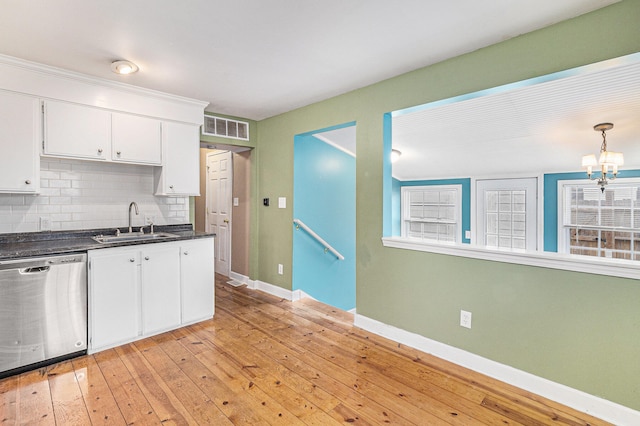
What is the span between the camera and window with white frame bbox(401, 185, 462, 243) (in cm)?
570

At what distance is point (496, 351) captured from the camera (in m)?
2.19

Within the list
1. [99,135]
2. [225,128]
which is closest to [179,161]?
[99,135]

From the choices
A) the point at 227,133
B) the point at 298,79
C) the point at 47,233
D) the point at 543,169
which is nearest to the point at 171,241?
the point at 47,233

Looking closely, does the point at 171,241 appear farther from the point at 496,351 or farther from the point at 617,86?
the point at 617,86

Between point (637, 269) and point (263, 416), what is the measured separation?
89.2 inches

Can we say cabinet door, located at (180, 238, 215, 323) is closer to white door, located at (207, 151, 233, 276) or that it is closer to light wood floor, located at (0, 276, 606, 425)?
light wood floor, located at (0, 276, 606, 425)

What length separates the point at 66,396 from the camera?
77.0 inches

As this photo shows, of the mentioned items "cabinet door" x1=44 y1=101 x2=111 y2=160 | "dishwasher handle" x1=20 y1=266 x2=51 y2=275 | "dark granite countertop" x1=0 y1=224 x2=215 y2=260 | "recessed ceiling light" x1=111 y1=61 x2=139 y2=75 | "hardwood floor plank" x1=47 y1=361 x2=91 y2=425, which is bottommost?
"hardwood floor plank" x1=47 y1=361 x2=91 y2=425

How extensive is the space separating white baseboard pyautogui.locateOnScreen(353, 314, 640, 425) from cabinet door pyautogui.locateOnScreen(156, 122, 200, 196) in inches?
99.3

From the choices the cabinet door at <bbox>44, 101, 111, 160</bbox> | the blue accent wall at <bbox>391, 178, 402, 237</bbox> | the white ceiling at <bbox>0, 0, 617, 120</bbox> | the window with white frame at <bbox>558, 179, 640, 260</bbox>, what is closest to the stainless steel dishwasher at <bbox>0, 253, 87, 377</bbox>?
the cabinet door at <bbox>44, 101, 111, 160</bbox>

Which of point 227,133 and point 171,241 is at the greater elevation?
point 227,133

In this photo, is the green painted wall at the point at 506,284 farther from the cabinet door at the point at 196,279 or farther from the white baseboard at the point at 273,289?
the cabinet door at the point at 196,279

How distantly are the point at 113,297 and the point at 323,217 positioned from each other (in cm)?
268

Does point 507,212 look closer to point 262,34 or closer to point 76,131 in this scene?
point 262,34
